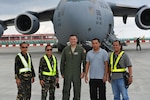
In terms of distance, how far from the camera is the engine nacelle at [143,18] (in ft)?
69.3

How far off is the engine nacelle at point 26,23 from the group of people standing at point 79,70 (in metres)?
16.0

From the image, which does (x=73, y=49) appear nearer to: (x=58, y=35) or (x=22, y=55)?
(x=22, y=55)

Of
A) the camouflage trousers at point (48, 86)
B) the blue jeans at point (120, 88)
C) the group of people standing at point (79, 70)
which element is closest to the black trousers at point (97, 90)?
the group of people standing at point (79, 70)

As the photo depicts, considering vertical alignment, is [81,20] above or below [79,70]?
above

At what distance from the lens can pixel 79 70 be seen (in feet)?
20.3

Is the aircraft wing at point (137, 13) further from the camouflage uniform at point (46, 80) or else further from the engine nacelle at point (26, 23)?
the camouflage uniform at point (46, 80)

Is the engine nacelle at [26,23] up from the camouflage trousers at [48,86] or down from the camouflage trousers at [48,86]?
up

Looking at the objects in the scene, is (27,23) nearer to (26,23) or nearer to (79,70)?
(26,23)

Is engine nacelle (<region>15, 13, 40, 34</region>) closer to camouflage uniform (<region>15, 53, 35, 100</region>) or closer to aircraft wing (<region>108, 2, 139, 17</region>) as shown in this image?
aircraft wing (<region>108, 2, 139, 17</region>)

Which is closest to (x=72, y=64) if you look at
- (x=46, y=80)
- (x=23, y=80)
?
(x=46, y=80)

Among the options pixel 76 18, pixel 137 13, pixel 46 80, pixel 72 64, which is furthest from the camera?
pixel 137 13

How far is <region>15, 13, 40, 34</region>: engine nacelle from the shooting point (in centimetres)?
2211

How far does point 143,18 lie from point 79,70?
660 inches

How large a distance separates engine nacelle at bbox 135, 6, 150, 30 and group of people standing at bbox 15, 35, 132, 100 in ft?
51.0
